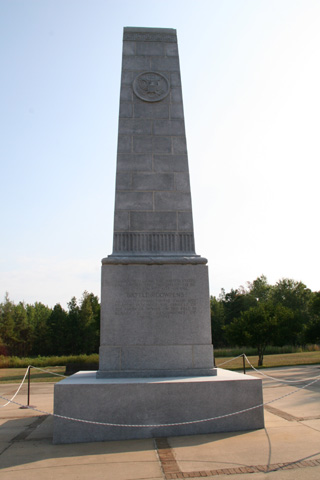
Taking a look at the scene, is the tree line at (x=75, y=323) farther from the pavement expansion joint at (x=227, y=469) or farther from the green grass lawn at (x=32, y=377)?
the pavement expansion joint at (x=227, y=469)

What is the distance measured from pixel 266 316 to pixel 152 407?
19.6 meters

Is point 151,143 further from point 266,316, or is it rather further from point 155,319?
point 266,316

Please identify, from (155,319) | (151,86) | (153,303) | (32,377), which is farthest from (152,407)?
(32,377)

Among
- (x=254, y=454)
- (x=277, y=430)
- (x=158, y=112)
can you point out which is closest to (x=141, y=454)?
(x=254, y=454)

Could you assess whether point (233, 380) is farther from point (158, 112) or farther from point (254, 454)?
point (158, 112)

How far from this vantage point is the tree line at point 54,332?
6131 centimetres

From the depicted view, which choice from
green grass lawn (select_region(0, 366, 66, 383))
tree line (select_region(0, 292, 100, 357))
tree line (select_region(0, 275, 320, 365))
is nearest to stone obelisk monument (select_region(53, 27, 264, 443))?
green grass lawn (select_region(0, 366, 66, 383))

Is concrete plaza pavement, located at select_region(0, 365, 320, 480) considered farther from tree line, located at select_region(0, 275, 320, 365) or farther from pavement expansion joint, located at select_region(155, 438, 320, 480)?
tree line, located at select_region(0, 275, 320, 365)

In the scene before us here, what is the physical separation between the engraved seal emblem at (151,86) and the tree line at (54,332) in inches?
2086

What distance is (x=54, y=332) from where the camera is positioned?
62.9 m

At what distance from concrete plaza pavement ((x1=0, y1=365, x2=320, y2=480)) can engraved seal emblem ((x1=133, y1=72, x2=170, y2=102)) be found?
24.3 feet

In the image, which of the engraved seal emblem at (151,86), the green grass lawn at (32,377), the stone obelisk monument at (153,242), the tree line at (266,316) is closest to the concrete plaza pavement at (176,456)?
the stone obelisk monument at (153,242)

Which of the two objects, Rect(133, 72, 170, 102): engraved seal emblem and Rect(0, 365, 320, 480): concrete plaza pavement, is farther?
Rect(133, 72, 170, 102): engraved seal emblem

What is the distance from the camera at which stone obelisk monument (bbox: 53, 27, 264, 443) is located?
6.05m
